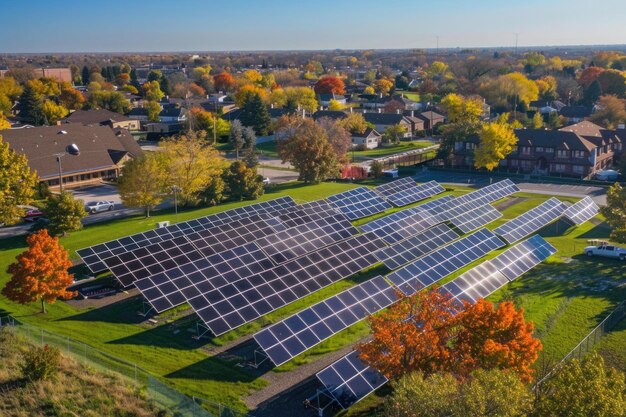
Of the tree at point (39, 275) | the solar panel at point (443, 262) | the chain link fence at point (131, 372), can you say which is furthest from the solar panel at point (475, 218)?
the tree at point (39, 275)

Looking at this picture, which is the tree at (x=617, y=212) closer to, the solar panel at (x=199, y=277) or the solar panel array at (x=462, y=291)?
the solar panel array at (x=462, y=291)

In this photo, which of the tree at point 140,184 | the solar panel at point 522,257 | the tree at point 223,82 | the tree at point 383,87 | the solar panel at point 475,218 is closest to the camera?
the solar panel at point 522,257

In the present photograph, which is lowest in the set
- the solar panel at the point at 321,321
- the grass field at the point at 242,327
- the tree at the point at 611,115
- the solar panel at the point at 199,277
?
the grass field at the point at 242,327

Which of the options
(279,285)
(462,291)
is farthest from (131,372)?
(462,291)

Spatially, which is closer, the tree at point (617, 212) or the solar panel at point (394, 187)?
the tree at point (617, 212)

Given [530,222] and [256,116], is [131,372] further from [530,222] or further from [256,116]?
[256,116]

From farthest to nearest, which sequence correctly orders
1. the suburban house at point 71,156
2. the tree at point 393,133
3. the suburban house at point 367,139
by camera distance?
the tree at point 393,133 → the suburban house at point 367,139 → the suburban house at point 71,156

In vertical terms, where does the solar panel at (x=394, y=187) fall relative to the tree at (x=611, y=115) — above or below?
below
